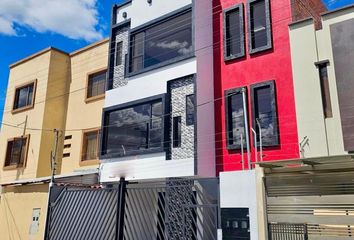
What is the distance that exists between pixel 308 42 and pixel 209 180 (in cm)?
554

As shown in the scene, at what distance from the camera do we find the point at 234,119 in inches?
497

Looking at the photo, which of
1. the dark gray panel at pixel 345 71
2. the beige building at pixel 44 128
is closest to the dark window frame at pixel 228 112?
the dark gray panel at pixel 345 71

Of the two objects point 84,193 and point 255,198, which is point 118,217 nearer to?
point 84,193

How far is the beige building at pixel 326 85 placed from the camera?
405 inches

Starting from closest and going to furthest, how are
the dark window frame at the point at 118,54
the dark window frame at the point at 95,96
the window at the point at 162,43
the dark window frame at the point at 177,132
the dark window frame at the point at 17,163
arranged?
the dark window frame at the point at 177,132 → the window at the point at 162,43 → the dark window frame at the point at 118,54 → the dark window frame at the point at 95,96 → the dark window frame at the point at 17,163

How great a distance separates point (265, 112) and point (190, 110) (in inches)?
109

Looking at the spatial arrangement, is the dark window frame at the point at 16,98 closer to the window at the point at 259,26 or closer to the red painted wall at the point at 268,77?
the red painted wall at the point at 268,77

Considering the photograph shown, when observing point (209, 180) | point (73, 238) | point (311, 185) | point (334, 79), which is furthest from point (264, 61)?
point (73, 238)

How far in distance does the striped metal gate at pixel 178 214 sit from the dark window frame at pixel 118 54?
5997 mm

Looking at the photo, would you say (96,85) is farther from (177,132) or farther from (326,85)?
(326,85)

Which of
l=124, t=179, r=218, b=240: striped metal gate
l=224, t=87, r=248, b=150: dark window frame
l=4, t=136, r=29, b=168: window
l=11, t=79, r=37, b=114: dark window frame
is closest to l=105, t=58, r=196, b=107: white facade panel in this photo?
l=224, t=87, r=248, b=150: dark window frame

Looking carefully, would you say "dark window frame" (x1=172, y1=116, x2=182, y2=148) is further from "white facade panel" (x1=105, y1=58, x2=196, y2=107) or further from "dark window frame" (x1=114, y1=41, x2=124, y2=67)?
"dark window frame" (x1=114, y1=41, x2=124, y2=67)

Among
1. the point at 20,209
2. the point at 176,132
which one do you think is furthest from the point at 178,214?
the point at 20,209

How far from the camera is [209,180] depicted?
11039mm
